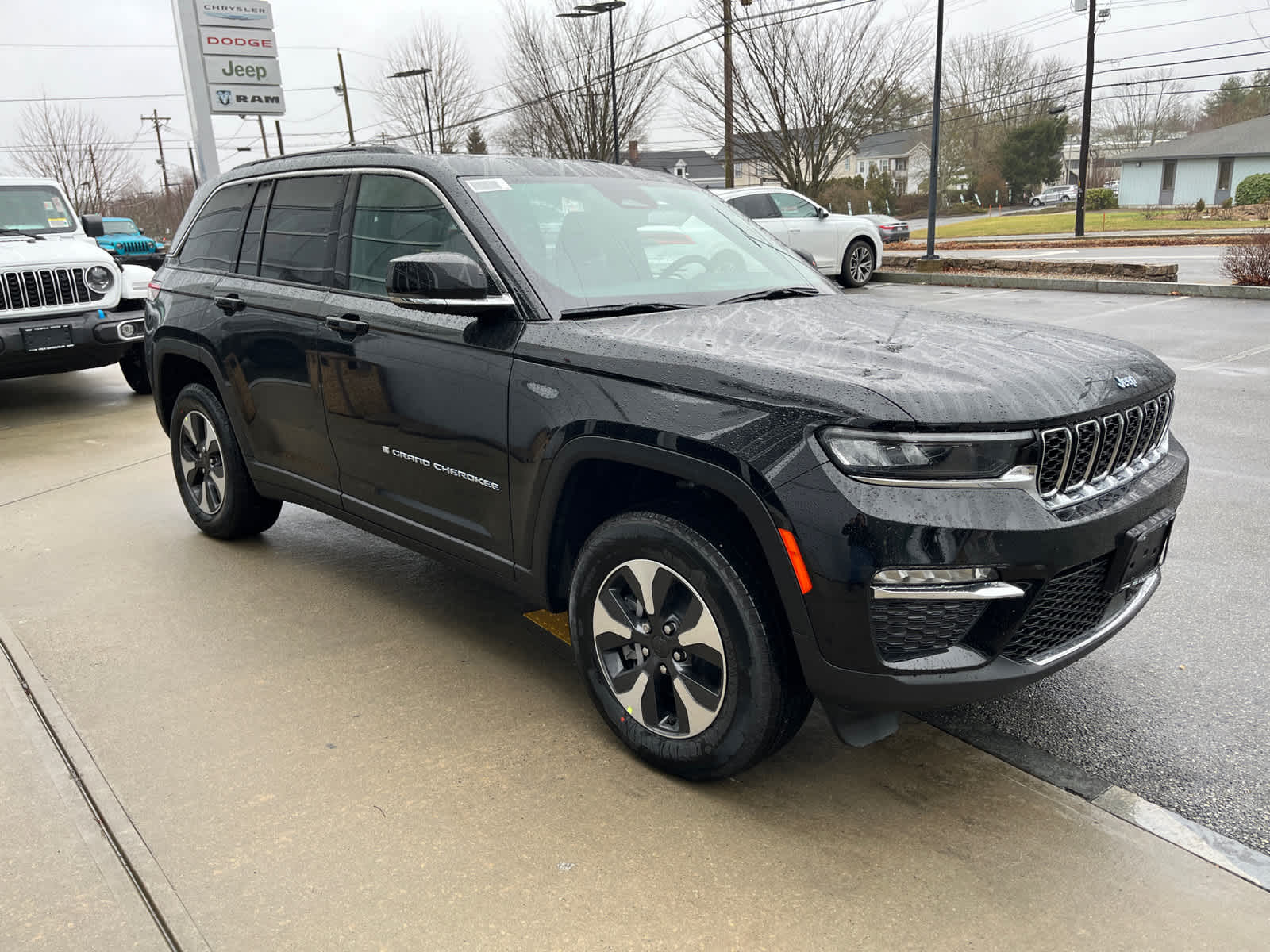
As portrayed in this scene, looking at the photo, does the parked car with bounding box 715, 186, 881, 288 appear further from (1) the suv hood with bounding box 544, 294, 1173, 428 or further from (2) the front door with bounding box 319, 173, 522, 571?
(1) the suv hood with bounding box 544, 294, 1173, 428

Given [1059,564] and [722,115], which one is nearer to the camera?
[1059,564]

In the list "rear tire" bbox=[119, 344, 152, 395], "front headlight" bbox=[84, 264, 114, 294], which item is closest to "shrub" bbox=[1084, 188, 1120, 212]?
"rear tire" bbox=[119, 344, 152, 395]

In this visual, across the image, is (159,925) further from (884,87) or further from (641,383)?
(884,87)

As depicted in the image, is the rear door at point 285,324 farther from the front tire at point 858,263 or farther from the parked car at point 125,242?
the parked car at point 125,242

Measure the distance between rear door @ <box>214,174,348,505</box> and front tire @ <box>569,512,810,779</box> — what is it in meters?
A: 1.58

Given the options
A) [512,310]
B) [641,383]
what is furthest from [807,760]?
[512,310]

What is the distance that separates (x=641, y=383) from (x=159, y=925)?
1.76 m

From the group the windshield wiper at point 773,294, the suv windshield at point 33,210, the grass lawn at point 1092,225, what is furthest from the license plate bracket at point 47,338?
the grass lawn at point 1092,225

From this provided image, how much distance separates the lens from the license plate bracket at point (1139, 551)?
8.55 feet

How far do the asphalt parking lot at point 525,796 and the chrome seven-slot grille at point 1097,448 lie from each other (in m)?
0.90

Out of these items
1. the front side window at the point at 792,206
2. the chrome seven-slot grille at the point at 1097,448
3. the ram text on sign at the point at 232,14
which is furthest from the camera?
the front side window at the point at 792,206

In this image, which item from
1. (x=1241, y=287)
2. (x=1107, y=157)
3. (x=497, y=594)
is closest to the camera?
(x=497, y=594)

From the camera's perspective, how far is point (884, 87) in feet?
100

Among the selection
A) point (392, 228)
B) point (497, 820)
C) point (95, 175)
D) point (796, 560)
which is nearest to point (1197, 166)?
point (95, 175)
